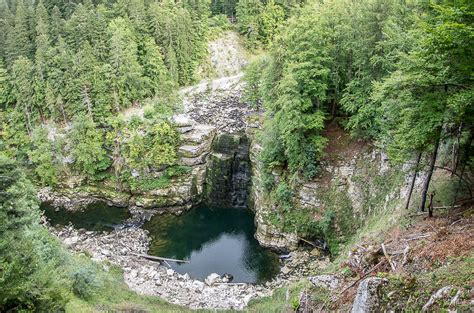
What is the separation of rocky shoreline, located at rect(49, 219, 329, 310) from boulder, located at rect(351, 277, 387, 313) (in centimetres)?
1770

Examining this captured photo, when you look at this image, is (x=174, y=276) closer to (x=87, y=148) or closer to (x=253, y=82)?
(x=87, y=148)

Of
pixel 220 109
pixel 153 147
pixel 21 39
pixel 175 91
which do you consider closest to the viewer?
pixel 153 147

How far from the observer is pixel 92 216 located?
40.7 meters

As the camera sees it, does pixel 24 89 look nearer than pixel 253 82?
No

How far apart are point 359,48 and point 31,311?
1044 inches

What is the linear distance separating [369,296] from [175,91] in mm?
43157

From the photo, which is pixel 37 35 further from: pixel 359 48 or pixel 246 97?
pixel 359 48

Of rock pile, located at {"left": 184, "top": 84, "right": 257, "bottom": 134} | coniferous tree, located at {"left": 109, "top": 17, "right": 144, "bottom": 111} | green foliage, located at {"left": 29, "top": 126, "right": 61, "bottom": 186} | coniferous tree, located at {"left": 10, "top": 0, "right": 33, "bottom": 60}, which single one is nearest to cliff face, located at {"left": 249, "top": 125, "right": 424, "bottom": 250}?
rock pile, located at {"left": 184, "top": 84, "right": 257, "bottom": 134}

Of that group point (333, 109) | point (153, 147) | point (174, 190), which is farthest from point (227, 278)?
point (153, 147)

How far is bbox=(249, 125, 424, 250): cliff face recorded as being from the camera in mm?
28703

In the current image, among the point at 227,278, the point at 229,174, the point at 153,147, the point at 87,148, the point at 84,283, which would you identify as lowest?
the point at 227,278

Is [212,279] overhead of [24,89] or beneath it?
beneath

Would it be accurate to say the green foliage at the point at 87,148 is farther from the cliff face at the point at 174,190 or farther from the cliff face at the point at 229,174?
the cliff face at the point at 229,174

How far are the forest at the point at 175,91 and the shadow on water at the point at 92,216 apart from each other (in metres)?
2.94
